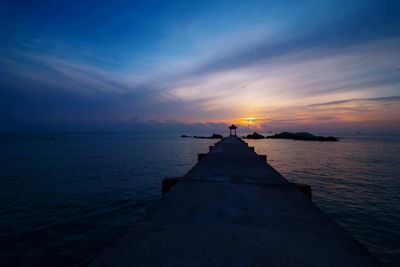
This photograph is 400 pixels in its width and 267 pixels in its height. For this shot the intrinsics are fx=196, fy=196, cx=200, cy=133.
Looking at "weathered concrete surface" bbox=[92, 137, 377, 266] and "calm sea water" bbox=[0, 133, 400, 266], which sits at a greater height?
"weathered concrete surface" bbox=[92, 137, 377, 266]

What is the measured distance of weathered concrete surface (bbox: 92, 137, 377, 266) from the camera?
217cm

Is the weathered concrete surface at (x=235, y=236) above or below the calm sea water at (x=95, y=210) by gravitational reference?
above

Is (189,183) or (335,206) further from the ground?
(189,183)

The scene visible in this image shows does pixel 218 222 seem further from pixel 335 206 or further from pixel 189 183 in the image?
pixel 335 206

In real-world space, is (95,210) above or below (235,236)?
below

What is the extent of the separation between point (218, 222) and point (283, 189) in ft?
8.72

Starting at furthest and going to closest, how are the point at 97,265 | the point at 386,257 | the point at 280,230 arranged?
the point at 386,257 < the point at 280,230 < the point at 97,265

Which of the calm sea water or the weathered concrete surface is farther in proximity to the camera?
the calm sea water

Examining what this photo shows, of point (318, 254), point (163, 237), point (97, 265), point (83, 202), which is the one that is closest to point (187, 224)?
point (163, 237)

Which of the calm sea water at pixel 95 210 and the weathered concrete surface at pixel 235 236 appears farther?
the calm sea water at pixel 95 210

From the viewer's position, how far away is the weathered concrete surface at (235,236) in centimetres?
217

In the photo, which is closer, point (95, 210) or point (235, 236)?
point (235, 236)

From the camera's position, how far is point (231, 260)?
2.15 meters

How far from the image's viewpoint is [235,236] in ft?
8.68
